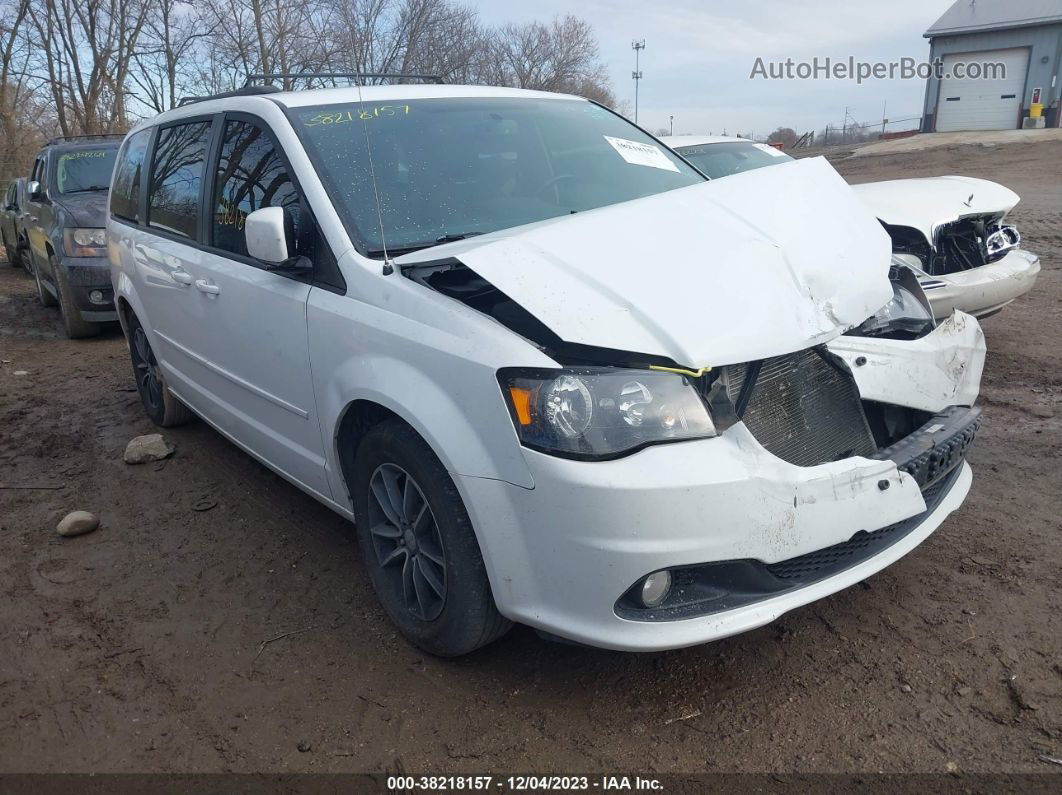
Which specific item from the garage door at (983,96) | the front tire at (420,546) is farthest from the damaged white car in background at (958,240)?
the garage door at (983,96)

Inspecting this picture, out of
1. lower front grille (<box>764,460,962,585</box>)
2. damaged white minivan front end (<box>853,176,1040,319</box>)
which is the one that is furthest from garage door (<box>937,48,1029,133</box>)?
lower front grille (<box>764,460,962,585</box>)

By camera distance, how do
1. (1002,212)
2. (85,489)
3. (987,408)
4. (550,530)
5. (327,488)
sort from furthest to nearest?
(1002,212), (987,408), (85,489), (327,488), (550,530)

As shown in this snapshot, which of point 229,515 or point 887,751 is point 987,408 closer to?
point 887,751

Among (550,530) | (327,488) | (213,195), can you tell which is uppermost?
(213,195)

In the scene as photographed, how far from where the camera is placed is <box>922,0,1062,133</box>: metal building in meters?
27.2

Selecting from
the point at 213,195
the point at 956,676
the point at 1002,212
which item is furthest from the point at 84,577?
the point at 1002,212

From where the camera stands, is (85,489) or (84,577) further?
(85,489)

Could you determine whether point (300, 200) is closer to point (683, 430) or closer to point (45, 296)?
point (683, 430)

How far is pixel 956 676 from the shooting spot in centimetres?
250

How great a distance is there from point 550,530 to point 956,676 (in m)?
1.36

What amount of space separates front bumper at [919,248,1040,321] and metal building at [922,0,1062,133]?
26.9 m

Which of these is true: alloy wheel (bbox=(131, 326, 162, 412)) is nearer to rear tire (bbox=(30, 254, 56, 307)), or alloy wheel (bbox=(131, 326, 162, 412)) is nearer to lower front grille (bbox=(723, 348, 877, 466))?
lower front grille (bbox=(723, 348, 877, 466))

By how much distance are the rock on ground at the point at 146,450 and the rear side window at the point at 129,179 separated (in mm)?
1277

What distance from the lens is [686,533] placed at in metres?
2.11
